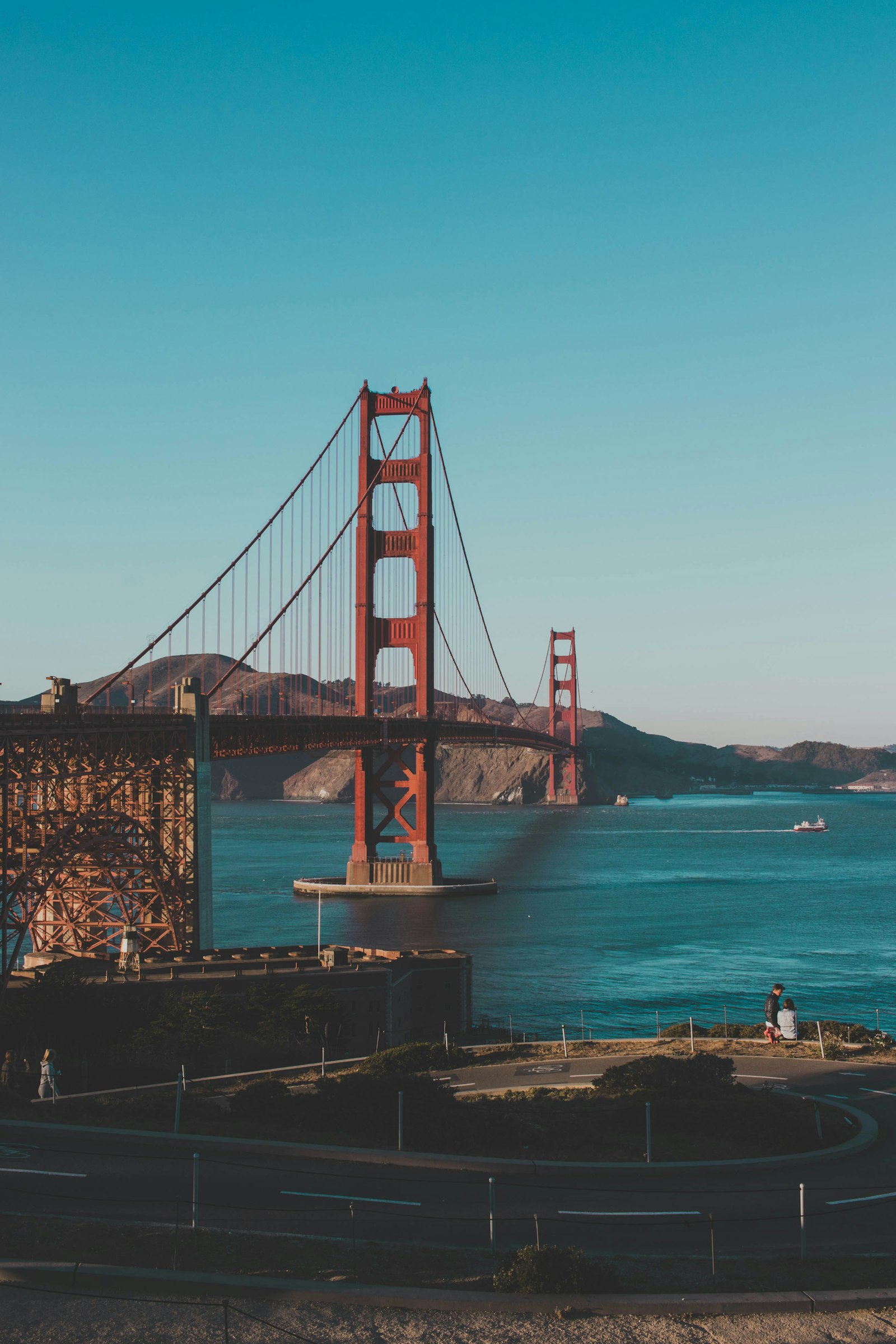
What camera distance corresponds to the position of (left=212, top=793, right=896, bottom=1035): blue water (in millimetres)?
46219

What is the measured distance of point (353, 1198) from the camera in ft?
44.5

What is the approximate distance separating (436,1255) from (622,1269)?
5.70 feet

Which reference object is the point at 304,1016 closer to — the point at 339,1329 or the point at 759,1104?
the point at 759,1104

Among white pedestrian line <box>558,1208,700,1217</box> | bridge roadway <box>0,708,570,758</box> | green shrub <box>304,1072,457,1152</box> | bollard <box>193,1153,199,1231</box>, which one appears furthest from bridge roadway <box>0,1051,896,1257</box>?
bridge roadway <box>0,708,570,758</box>

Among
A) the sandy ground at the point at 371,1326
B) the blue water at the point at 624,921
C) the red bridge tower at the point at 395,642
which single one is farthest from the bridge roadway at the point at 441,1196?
the red bridge tower at the point at 395,642

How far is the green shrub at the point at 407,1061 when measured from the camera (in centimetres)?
2431

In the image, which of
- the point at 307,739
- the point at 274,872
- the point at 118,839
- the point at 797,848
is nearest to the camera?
the point at 118,839

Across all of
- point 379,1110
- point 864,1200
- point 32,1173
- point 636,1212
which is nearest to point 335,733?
point 379,1110

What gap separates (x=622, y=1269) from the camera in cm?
1147

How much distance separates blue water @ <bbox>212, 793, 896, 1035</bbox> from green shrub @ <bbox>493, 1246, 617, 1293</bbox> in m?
28.8

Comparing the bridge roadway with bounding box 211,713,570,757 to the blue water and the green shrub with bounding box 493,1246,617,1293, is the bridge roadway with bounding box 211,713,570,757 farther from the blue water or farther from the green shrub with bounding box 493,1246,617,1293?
the green shrub with bounding box 493,1246,617,1293

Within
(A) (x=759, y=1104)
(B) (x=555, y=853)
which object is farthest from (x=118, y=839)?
(B) (x=555, y=853)

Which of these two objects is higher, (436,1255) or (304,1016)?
(436,1255)

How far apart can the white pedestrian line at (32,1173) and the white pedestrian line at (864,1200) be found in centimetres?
844
